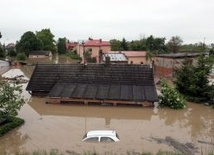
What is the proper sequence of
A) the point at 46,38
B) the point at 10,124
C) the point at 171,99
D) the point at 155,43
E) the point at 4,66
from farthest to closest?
the point at 46,38 < the point at 155,43 < the point at 4,66 < the point at 171,99 < the point at 10,124

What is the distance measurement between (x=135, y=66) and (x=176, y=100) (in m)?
5.78

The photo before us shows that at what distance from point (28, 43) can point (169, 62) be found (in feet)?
187

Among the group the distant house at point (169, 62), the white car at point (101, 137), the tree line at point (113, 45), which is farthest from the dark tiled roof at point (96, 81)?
the tree line at point (113, 45)

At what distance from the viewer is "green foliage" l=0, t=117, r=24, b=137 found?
55.1 ft

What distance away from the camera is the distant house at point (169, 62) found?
138 ft

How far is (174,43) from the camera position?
278 ft

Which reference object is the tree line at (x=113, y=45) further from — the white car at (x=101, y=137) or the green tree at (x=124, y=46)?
the white car at (x=101, y=137)

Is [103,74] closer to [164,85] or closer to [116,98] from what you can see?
[116,98]

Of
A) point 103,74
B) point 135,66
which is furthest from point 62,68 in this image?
point 135,66

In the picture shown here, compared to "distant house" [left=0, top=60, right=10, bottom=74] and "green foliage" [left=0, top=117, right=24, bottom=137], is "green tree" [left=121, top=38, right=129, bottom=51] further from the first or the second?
"green foliage" [left=0, top=117, right=24, bottom=137]

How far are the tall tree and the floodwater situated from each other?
192 ft

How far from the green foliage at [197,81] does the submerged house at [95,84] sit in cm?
351

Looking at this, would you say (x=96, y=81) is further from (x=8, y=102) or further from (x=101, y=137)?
(x=101, y=137)

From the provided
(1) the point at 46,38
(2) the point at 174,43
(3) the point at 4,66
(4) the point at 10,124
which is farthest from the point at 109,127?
(1) the point at 46,38
